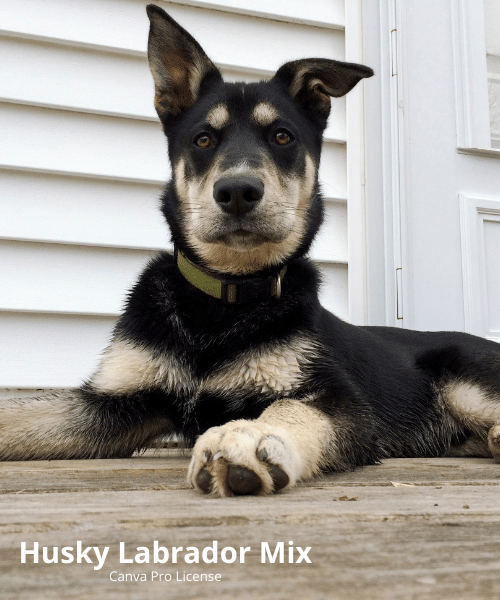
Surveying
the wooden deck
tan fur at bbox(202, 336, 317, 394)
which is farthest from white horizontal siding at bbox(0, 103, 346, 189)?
the wooden deck

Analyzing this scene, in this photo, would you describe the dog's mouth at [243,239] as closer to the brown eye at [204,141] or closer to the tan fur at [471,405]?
the brown eye at [204,141]

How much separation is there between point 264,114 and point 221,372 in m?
1.10

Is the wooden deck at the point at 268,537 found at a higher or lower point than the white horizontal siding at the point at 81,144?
lower

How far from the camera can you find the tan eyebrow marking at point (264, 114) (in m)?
2.52

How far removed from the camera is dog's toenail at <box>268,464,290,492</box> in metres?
1.36

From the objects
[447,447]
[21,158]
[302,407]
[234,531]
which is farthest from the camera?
[21,158]

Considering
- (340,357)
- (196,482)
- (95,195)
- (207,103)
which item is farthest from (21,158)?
(196,482)

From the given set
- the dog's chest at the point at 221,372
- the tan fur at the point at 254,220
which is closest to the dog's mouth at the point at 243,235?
the tan fur at the point at 254,220

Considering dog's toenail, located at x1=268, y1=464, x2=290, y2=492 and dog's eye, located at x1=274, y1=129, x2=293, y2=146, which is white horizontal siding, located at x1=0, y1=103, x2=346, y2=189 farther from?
dog's toenail, located at x1=268, y1=464, x2=290, y2=492

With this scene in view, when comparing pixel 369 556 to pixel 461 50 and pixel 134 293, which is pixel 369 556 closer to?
pixel 134 293

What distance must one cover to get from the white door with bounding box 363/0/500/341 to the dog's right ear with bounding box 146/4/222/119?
59.4 inches

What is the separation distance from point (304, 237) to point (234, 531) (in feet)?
5.89

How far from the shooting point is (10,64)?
3377 mm

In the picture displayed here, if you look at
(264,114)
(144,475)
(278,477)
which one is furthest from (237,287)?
(278,477)
